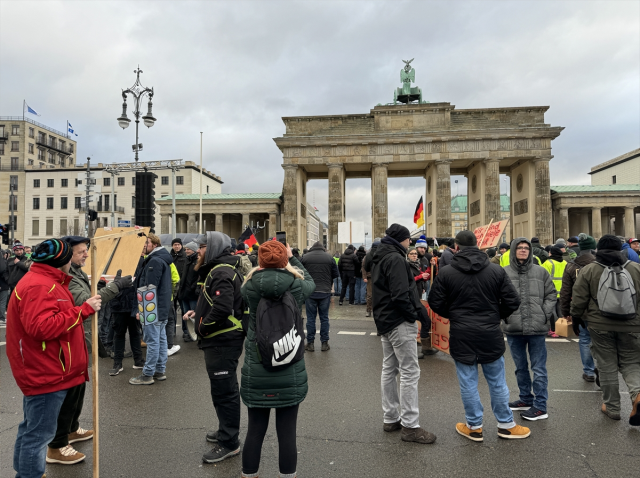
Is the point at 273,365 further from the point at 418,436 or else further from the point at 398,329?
the point at 418,436

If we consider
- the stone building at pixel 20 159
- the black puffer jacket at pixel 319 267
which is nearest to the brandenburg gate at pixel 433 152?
the black puffer jacket at pixel 319 267

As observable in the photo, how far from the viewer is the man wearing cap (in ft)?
13.8

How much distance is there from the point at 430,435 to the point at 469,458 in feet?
1.39

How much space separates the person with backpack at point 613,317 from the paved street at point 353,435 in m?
0.42

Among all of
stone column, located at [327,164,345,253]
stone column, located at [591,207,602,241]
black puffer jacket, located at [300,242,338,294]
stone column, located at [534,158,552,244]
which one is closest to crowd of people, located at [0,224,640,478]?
black puffer jacket, located at [300,242,338,294]

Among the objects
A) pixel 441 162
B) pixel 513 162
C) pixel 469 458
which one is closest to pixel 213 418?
pixel 469 458

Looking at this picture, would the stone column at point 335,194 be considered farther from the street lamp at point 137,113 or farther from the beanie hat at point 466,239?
the beanie hat at point 466,239

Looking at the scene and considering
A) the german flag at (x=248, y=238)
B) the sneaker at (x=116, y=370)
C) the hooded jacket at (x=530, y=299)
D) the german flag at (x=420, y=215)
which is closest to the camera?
the hooded jacket at (x=530, y=299)

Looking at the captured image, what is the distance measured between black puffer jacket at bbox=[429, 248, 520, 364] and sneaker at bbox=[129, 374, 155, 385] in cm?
430

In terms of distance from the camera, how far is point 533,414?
4.64 meters

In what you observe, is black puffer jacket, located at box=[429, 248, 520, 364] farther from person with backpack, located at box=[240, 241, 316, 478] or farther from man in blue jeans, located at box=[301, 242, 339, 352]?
man in blue jeans, located at box=[301, 242, 339, 352]

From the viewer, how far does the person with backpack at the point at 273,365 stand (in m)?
3.01

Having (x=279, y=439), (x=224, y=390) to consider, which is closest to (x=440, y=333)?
(x=224, y=390)

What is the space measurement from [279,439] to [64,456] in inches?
86.4
